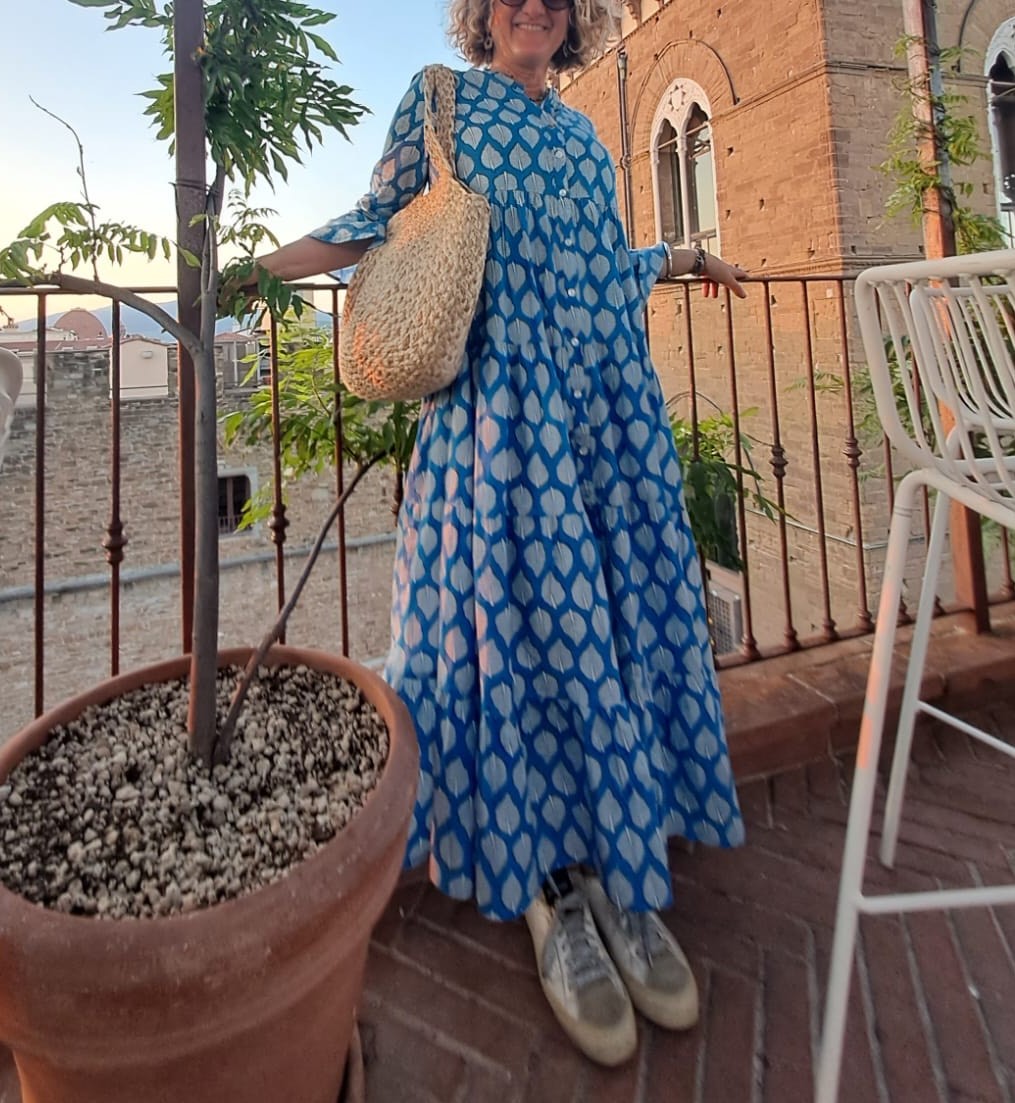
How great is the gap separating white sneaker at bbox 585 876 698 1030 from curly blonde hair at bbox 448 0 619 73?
1.54 m

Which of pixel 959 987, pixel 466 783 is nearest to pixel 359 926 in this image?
pixel 466 783

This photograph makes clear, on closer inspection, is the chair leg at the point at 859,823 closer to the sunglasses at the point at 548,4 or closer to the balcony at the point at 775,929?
the balcony at the point at 775,929

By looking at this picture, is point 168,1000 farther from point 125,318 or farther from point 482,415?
point 125,318

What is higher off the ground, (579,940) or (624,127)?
(624,127)

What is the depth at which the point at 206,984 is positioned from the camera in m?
0.61

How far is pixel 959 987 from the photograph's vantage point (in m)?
1.09

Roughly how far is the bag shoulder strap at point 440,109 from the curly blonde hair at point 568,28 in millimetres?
189

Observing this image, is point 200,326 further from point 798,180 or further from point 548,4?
point 798,180

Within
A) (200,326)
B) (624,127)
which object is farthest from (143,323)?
(624,127)

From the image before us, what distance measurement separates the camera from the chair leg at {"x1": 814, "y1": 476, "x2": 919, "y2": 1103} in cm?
89

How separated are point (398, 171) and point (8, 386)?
0.81 metres

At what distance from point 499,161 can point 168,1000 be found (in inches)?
46.7

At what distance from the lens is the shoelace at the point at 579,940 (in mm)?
1068

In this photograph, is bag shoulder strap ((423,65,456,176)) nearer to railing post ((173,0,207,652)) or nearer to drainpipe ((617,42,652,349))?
railing post ((173,0,207,652))
